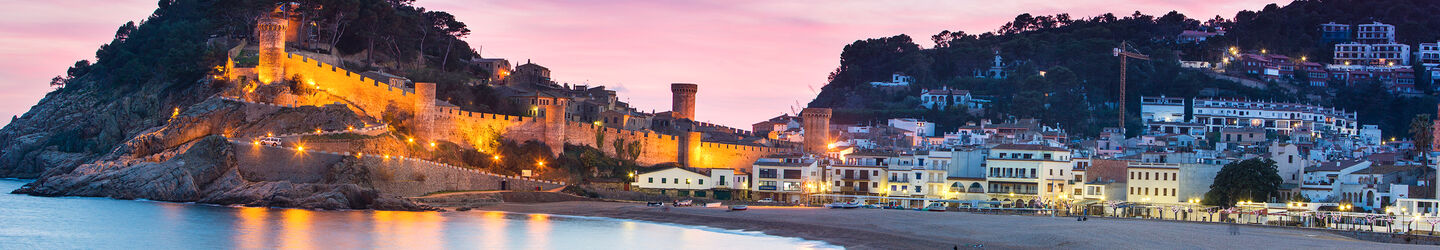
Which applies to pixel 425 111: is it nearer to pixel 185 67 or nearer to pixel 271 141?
pixel 271 141

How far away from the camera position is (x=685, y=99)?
60906 millimetres

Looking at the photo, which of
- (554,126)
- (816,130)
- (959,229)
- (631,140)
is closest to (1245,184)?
(959,229)

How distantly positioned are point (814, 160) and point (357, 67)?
16.9 metres

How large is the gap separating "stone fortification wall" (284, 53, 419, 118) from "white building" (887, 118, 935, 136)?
95.8ft

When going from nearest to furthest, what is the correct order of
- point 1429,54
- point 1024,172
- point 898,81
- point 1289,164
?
1. point 1289,164
2. point 1024,172
3. point 898,81
4. point 1429,54

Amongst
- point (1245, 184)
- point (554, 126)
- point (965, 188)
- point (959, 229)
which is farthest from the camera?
point (554, 126)

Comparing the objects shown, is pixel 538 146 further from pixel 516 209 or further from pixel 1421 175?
pixel 1421 175

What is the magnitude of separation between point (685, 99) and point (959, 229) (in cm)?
3032

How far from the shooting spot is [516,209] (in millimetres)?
39844

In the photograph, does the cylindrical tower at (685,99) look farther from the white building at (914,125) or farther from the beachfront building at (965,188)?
the beachfront building at (965,188)

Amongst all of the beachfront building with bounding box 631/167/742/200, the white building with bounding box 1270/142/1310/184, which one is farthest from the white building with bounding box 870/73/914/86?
the white building with bounding box 1270/142/1310/184

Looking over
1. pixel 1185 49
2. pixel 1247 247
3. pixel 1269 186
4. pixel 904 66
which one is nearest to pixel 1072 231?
pixel 1247 247

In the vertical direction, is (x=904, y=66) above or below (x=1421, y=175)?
above

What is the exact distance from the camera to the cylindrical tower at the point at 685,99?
200 ft
